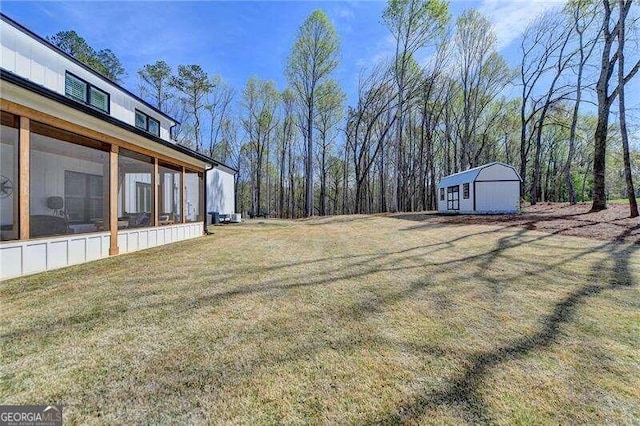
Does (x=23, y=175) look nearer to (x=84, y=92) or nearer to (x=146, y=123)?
(x=84, y=92)

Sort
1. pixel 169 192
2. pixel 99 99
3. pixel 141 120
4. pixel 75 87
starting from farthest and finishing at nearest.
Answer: pixel 141 120 → pixel 169 192 → pixel 99 99 → pixel 75 87

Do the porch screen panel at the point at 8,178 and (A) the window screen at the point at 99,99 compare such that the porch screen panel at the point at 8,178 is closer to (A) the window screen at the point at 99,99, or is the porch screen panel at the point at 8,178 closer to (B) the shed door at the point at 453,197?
(A) the window screen at the point at 99,99

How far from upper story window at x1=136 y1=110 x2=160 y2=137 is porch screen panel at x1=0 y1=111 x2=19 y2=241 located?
500cm

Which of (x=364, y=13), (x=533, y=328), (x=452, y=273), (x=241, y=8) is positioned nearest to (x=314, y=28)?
(x=364, y=13)

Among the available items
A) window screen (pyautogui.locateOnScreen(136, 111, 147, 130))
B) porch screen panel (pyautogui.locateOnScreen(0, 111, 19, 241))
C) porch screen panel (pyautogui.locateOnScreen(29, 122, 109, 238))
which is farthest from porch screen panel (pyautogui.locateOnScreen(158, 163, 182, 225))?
porch screen panel (pyautogui.locateOnScreen(0, 111, 19, 241))

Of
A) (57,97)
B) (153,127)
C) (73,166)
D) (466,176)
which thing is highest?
(153,127)

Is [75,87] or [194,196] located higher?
[75,87]

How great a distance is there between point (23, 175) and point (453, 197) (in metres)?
18.2

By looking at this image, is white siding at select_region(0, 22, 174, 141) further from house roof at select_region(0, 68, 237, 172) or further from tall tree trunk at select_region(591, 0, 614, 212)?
tall tree trunk at select_region(591, 0, 614, 212)

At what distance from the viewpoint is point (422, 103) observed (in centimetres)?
2291

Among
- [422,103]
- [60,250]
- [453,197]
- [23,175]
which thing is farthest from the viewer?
[422,103]

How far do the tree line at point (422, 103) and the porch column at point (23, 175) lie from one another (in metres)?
14.8

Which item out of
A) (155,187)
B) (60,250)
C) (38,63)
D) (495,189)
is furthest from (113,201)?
(495,189)

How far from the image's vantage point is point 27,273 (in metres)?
4.05
